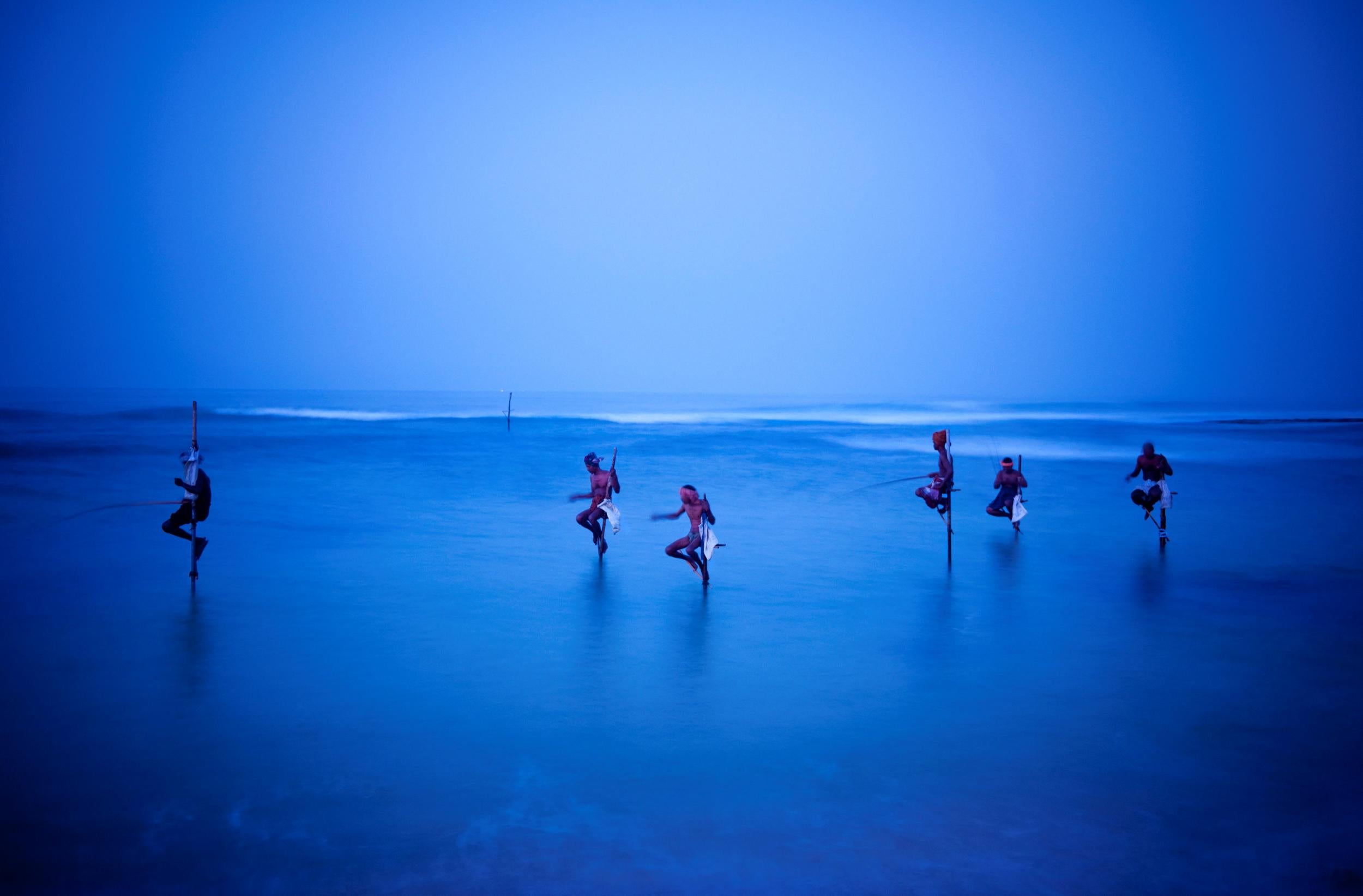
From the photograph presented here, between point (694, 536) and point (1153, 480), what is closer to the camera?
point (694, 536)

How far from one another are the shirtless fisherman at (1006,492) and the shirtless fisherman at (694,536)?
22.4 ft

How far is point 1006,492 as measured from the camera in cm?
1761

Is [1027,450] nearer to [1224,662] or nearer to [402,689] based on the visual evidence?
[1224,662]

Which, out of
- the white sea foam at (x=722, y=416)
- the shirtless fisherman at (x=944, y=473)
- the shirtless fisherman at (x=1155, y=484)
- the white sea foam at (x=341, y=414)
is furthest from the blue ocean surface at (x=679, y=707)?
the white sea foam at (x=341, y=414)

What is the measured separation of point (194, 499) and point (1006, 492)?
42.9 ft

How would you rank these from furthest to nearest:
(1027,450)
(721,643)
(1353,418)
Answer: (1353,418) → (1027,450) → (721,643)

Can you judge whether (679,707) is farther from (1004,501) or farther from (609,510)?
(1004,501)

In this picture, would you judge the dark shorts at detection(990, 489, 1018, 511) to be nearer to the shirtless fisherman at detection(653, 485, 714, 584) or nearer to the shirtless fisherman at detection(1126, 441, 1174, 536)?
the shirtless fisherman at detection(1126, 441, 1174, 536)

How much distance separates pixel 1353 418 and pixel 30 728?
85851 millimetres

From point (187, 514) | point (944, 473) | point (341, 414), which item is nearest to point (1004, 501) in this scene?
point (944, 473)

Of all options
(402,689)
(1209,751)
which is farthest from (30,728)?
(1209,751)

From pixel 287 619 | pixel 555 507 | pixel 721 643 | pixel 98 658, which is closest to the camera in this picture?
pixel 98 658

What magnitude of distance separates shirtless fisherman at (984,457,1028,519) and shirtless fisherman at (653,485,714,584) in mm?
6822

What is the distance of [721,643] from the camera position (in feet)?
33.2
